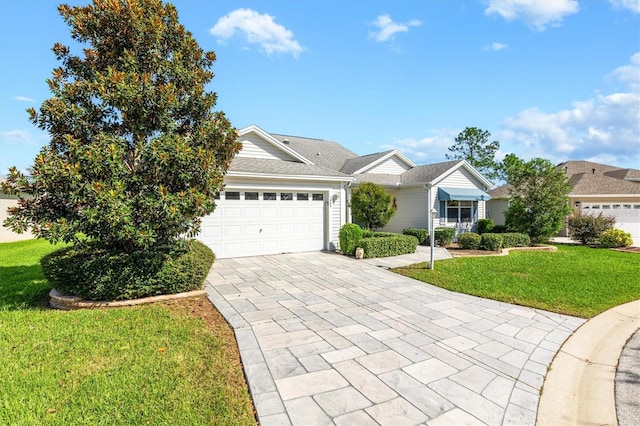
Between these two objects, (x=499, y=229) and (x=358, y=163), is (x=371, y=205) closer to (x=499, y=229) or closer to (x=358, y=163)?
(x=358, y=163)

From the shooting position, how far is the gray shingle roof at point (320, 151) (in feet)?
62.1

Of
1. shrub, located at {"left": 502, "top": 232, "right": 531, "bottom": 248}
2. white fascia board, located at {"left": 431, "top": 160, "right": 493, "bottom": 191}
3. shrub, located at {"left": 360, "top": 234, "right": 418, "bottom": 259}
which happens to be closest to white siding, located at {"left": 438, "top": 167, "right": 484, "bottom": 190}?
white fascia board, located at {"left": 431, "top": 160, "right": 493, "bottom": 191}

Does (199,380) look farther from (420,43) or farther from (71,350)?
(420,43)

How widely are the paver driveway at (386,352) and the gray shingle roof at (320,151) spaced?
41.5ft

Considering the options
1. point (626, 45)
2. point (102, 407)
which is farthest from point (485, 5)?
point (102, 407)

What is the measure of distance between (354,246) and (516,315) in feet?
20.7

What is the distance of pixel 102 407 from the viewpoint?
8.77 feet

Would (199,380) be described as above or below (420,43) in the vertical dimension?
below

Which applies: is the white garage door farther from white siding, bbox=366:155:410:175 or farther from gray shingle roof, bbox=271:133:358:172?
gray shingle roof, bbox=271:133:358:172

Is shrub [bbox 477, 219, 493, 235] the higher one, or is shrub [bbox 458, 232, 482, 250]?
shrub [bbox 477, 219, 493, 235]

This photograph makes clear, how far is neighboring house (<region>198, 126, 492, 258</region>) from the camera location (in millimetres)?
10445

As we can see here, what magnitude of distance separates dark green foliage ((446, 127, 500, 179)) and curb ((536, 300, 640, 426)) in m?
34.6

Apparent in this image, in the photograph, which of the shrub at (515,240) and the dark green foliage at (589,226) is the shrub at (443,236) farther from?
the dark green foliage at (589,226)

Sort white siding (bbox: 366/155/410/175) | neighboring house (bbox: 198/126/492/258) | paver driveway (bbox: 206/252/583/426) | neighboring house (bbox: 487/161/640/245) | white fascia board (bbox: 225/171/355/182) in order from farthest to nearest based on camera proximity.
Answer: white siding (bbox: 366/155/410/175) < neighboring house (bbox: 487/161/640/245) < neighboring house (bbox: 198/126/492/258) < white fascia board (bbox: 225/171/355/182) < paver driveway (bbox: 206/252/583/426)
